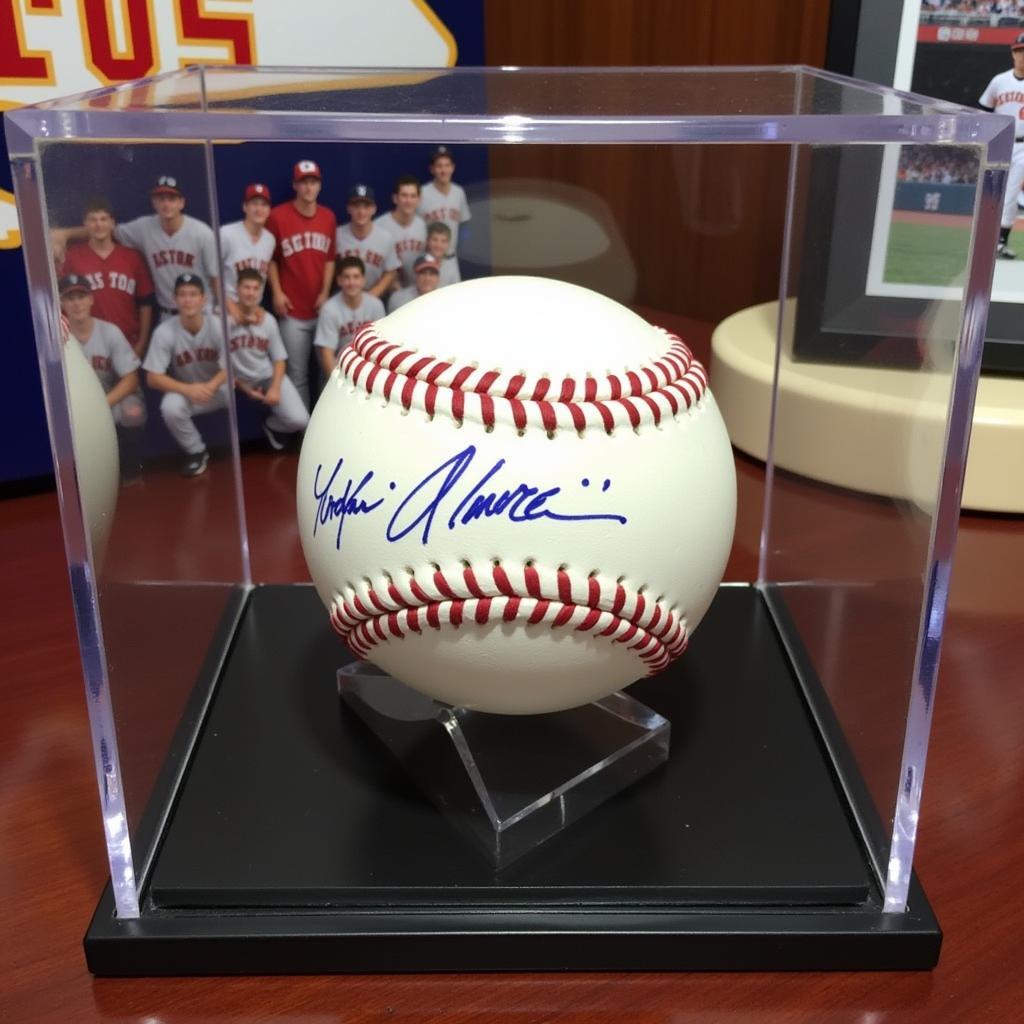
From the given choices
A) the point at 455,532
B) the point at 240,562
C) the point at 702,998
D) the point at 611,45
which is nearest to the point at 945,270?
the point at 455,532

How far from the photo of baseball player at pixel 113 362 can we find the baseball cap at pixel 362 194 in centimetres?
56

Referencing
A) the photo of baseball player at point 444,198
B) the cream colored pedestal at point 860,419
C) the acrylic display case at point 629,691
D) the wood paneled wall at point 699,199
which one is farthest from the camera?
the photo of baseball player at point 444,198

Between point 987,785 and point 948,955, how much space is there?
0.19 meters

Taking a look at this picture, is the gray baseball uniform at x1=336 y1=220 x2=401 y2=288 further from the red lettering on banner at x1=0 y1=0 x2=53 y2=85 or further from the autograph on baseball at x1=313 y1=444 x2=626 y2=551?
the autograph on baseball at x1=313 y1=444 x2=626 y2=551

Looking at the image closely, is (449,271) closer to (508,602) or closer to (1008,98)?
(508,602)

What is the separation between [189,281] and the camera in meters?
0.90

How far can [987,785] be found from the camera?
808 mm

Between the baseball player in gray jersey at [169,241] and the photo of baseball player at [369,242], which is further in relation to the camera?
the photo of baseball player at [369,242]

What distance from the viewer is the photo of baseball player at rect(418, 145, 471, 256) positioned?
3.59 ft

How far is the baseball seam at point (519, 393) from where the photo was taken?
61 centimetres

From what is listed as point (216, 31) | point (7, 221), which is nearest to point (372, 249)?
point (216, 31)

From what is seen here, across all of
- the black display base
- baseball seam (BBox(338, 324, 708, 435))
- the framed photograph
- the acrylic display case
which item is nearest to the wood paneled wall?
the acrylic display case

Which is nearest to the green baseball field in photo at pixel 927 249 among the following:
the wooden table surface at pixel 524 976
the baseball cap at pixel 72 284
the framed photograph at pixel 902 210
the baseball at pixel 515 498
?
the framed photograph at pixel 902 210
